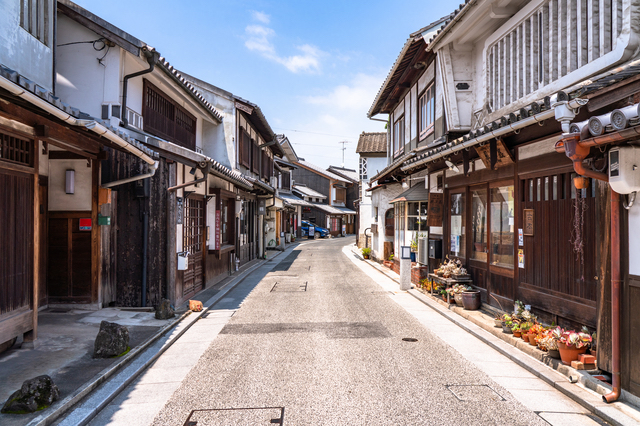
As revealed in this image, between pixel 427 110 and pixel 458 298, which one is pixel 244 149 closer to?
pixel 427 110

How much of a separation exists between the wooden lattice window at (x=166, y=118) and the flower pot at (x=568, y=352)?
11.1 metres

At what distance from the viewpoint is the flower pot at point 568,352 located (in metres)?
6.11

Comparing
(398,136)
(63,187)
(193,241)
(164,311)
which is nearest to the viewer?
(164,311)

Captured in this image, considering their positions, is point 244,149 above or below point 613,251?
above

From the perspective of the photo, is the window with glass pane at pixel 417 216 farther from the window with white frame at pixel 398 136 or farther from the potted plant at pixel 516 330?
the potted plant at pixel 516 330

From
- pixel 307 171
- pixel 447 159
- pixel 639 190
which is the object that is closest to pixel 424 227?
pixel 447 159

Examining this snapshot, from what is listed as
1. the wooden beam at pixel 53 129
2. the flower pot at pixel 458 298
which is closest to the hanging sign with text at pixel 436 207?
the flower pot at pixel 458 298

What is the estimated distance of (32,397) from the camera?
4.75 meters

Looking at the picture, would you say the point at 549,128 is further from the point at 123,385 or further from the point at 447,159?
the point at 123,385

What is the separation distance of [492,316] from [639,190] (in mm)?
5320

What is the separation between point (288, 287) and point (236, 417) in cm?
968

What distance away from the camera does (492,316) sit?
9.63 meters

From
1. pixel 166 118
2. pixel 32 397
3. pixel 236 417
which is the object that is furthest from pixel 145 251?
pixel 236 417

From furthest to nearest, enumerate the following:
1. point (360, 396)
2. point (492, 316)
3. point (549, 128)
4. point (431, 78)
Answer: point (431, 78) < point (492, 316) < point (549, 128) < point (360, 396)
